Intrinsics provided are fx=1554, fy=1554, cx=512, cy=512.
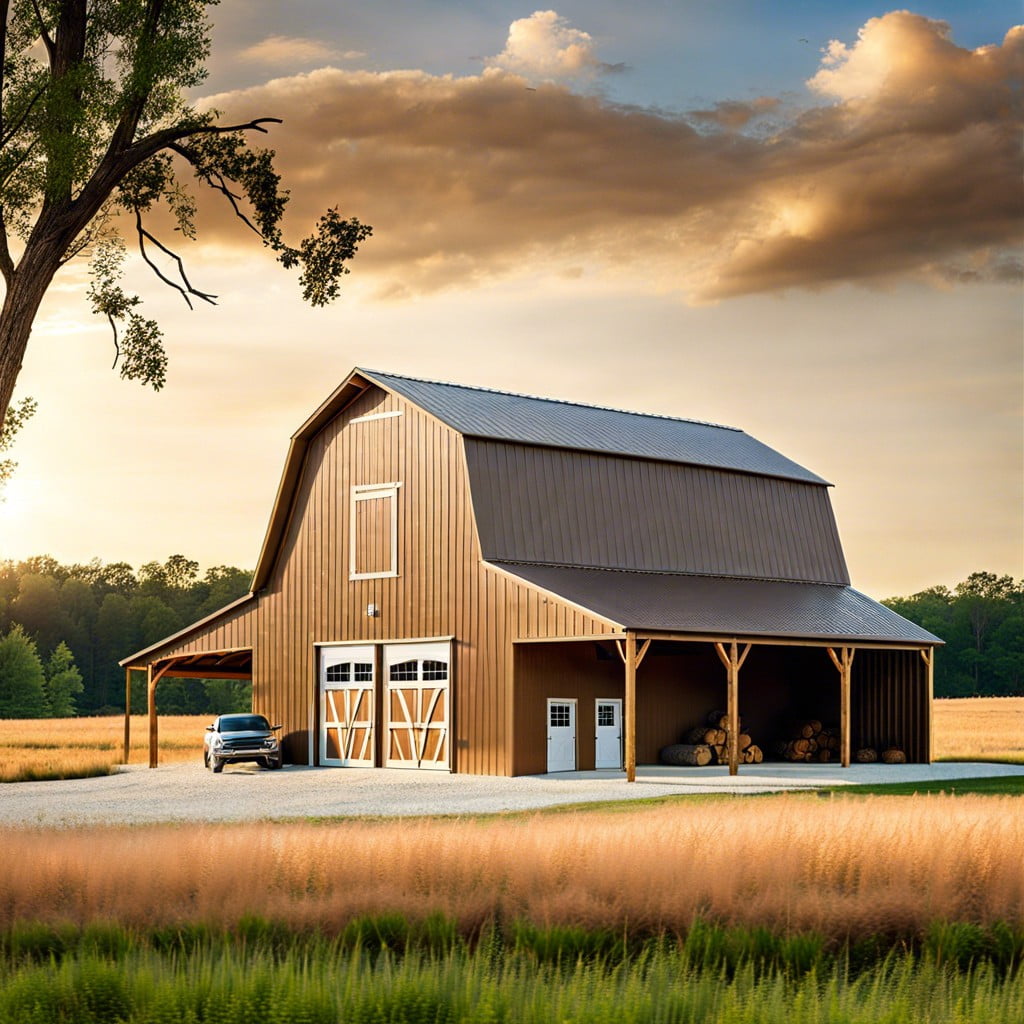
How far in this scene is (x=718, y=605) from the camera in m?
37.0

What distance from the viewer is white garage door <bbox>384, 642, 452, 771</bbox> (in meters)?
36.6

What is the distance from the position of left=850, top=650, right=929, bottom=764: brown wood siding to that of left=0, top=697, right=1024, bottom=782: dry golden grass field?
5.89 ft

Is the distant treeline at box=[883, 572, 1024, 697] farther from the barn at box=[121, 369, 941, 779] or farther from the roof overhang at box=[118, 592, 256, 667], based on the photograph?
the roof overhang at box=[118, 592, 256, 667]

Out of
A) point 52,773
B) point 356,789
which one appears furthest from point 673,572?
point 52,773

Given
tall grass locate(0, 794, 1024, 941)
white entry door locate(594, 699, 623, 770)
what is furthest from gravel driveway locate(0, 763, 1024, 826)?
tall grass locate(0, 794, 1024, 941)

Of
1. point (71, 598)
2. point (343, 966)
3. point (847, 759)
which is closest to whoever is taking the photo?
point (343, 966)

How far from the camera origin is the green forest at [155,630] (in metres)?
114

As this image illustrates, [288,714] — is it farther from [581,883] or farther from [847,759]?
[581,883]

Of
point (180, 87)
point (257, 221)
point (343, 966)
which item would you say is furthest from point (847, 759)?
point (343, 966)

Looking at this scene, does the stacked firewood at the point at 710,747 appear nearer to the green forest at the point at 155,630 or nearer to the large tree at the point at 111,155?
the large tree at the point at 111,155

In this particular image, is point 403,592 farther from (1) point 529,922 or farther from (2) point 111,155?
(1) point 529,922

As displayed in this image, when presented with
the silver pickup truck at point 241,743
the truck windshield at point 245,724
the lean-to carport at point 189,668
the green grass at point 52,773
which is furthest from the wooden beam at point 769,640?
the lean-to carport at point 189,668

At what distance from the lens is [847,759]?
123 feet

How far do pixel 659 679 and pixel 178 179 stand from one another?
60.4 ft
